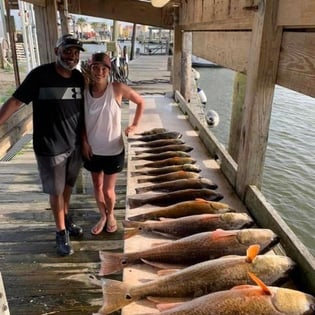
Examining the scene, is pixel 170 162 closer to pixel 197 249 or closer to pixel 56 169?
pixel 56 169

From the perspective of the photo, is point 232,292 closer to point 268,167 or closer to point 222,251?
point 222,251

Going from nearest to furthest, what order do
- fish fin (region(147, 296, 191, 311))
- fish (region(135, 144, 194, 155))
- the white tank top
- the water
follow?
fish fin (region(147, 296, 191, 311)) → the white tank top → fish (region(135, 144, 194, 155)) → the water

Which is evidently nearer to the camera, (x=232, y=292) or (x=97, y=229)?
(x=232, y=292)

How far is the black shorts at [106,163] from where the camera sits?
132 inches

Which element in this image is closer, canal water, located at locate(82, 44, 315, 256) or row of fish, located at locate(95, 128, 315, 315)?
row of fish, located at locate(95, 128, 315, 315)

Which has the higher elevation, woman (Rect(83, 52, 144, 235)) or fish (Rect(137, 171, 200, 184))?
woman (Rect(83, 52, 144, 235))

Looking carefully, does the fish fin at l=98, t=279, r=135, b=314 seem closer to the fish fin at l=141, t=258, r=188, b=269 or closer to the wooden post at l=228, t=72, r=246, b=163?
the fish fin at l=141, t=258, r=188, b=269

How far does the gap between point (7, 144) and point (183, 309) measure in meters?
2.33

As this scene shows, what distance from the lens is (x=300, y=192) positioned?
8.01m

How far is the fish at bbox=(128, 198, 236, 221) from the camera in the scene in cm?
242

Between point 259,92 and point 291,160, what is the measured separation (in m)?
7.74

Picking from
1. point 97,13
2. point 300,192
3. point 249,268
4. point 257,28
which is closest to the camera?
point 249,268

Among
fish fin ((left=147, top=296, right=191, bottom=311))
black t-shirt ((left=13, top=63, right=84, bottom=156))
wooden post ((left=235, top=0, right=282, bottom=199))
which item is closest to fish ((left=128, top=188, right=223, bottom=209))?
wooden post ((left=235, top=0, right=282, bottom=199))

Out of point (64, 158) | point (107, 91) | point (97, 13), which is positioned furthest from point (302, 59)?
point (97, 13)
